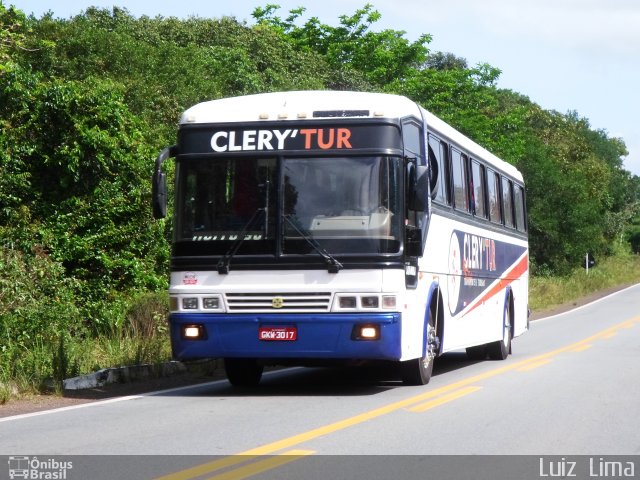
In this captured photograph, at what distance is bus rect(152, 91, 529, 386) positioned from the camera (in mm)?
13273

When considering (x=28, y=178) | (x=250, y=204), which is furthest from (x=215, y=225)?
(x=28, y=178)

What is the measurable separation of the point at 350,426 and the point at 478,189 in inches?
354

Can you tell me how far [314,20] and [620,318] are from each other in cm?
3300

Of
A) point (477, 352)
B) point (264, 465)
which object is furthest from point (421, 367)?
point (477, 352)

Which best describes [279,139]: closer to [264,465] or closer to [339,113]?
[339,113]

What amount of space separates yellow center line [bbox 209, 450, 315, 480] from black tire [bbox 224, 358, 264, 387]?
5721 millimetres

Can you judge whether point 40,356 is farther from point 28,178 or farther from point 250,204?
point 28,178

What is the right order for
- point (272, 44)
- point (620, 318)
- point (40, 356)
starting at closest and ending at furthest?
point (40, 356), point (620, 318), point (272, 44)

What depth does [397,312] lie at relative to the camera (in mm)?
13352

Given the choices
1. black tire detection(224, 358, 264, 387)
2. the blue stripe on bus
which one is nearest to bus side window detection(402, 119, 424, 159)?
the blue stripe on bus

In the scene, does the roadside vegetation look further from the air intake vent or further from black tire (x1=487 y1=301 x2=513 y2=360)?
black tire (x1=487 y1=301 x2=513 y2=360)

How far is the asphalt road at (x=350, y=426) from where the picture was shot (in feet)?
28.4

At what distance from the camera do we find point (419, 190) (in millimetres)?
13422

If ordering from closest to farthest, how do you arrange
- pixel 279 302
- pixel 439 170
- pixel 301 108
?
pixel 279 302, pixel 301 108, pixel 439 170
